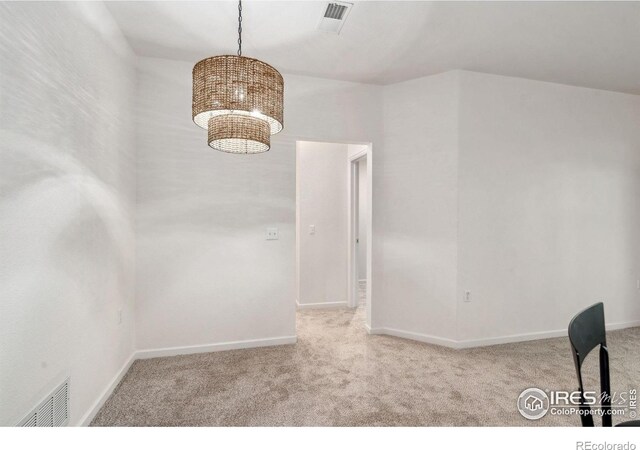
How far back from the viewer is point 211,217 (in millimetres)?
2846

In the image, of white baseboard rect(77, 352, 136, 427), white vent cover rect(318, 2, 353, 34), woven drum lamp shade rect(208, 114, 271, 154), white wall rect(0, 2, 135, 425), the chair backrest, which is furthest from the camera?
white vent cover rect(318, 2, 353, 34)

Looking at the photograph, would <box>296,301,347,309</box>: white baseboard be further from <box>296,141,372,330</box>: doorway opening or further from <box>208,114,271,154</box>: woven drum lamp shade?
<box>208,114,271,154</box>: woven drum lamp shade

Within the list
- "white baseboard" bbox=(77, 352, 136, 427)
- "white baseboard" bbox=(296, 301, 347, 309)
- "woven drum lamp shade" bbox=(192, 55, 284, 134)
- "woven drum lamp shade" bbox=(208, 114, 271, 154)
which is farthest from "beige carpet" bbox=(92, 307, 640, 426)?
"woven drum lamp shade" bbox=(192, 55, 284, 134)

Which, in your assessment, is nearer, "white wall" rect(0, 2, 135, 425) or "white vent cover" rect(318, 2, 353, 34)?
"white wall" rect(0, 2, 135, 425)

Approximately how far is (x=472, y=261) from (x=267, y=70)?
2.54m

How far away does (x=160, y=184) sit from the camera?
274 centimetres

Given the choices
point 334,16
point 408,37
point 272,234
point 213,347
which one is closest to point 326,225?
point 272,234

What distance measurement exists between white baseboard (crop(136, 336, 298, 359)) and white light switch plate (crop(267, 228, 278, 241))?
98 cm

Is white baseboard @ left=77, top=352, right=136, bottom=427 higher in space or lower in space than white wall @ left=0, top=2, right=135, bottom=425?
lower

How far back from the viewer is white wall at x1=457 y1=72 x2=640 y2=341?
3020 mm

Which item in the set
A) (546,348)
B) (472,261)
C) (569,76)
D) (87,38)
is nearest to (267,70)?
(87,38)

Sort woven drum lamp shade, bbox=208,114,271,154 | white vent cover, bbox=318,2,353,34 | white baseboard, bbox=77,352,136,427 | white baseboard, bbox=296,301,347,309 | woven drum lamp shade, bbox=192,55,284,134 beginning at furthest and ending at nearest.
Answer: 1. white baseboard, bbox=296,301,347,309
2. white vent cover, bbox=318,2,353,34
3. white baseboard, bbox=77,352,136,427
4. woven drum lamp shade, bbox=208,114,271,154
5. woven drum lamp shade, bbox=192,55,284,134

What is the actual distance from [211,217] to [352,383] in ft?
6.05

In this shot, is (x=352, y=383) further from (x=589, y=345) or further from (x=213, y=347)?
(x=589, y=345)
